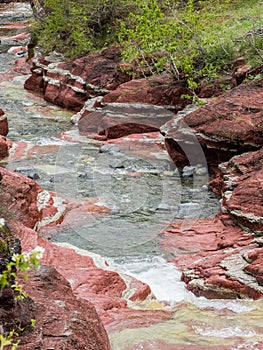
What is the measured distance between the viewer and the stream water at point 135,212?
17.6 ft

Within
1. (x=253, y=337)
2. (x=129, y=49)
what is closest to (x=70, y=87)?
(x=129, y=49)

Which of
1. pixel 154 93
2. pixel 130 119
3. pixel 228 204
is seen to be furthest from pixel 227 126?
pixel 154 93

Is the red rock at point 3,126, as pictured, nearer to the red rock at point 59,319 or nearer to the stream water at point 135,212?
the stream water at point 135,212

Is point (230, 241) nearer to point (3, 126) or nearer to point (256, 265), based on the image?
point (256, 265)

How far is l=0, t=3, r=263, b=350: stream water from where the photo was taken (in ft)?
17.6

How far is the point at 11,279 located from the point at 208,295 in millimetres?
4012

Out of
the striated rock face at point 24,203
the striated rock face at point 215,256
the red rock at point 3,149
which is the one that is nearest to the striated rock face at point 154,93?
the red rock at point 3,149

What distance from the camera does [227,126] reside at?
41.2 feet

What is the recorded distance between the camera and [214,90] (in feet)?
53.1

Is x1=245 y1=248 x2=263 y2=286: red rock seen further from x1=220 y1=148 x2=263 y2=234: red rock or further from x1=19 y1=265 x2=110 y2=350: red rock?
x1=19 y1=265 x2=110 y2=350: red rock

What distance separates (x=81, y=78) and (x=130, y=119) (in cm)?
515

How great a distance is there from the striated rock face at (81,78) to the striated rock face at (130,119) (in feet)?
9.87

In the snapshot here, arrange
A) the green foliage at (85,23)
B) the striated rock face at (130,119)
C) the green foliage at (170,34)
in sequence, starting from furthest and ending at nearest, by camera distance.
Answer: the green foliage at (85,23) < the green foliage at (170,34) < the striated rock face at (130,119)

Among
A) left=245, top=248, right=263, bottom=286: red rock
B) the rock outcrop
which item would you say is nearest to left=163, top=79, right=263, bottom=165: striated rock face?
the rock outcrop
